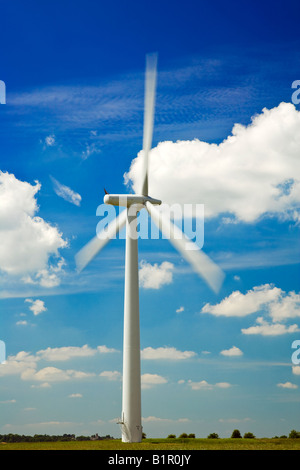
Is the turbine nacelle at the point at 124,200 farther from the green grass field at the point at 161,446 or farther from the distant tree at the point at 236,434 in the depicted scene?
the distant tree at the point at 236,434

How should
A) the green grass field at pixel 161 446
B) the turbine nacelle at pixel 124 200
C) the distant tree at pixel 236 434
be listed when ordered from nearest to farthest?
the green grass field at pixel 161 446 < the turbine nacelle at pixel 124 200 < the distant tree at pixel 236 434

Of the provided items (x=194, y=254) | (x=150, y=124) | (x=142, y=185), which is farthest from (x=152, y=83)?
(x=194, y=254)

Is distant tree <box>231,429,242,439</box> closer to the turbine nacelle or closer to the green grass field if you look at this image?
the green grass field

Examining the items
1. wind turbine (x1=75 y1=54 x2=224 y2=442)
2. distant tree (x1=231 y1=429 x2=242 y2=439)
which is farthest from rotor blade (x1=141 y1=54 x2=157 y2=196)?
distant tree (x1=231 y1=429 x2=242 y2=439)

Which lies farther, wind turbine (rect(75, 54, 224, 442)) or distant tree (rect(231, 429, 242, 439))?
distant tree (rect(231, 429, 242, 439))

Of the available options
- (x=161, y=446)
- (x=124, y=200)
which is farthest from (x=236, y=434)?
(x=124, y=200)

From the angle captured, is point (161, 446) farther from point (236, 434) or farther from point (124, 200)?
point (236, 434)

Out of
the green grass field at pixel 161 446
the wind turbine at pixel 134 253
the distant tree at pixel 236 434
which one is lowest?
the green grass field at pixel 161 446

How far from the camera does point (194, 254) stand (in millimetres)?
48531

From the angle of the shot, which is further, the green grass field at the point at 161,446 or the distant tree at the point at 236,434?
the distant tree at the point at 236,434

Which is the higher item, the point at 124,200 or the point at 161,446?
the point at 124,200

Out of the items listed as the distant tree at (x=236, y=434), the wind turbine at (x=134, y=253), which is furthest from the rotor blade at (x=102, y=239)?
the distant tree at (x=236, y=434)
